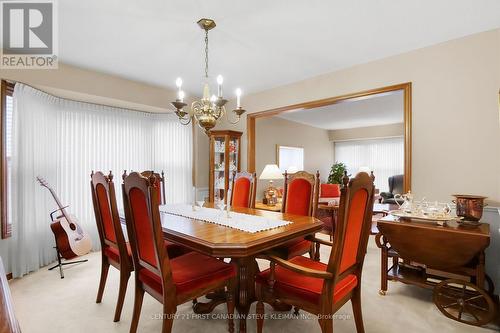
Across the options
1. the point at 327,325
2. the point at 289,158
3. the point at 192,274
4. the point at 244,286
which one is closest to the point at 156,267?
the point at 192,274

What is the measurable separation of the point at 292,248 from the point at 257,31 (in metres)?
1.94

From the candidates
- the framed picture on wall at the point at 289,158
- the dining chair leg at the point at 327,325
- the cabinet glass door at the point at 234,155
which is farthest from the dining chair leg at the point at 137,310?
the framed picture on wall at the point at 289,158

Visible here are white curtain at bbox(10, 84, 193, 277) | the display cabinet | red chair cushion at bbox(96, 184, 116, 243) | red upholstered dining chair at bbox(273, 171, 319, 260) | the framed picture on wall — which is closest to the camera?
red chair cushion at bbox(96, 184, 116, 243)

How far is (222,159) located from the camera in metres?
4.46

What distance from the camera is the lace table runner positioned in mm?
1898

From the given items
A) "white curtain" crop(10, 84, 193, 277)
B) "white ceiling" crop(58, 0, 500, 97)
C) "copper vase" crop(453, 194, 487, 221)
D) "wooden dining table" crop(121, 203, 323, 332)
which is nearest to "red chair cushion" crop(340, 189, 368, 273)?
"wooden dining table" crop(121, 203, 323, 332)

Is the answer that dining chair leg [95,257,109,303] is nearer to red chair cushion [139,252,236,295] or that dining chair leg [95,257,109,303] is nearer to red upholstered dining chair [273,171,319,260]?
red chair cushion [139,252,236,295]

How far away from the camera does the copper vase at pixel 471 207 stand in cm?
212

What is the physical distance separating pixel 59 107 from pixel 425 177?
14.5ft

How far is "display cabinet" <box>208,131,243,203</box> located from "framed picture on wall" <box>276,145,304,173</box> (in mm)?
1725

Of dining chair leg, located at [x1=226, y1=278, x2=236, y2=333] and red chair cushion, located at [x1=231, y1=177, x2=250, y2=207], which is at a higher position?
red chair cushion, located at [x1=231, y1=177, x2=250, y2=207]

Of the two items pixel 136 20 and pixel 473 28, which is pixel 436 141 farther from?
pixel 136 20

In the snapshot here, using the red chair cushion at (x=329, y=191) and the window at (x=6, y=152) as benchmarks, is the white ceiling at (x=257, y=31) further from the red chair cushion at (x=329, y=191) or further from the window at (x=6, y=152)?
the red chair cushion at (x=329, y=191)

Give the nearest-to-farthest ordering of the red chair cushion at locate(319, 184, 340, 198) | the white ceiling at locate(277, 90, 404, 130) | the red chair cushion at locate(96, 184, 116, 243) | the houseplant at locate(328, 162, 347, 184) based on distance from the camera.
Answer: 1. the red chair cushion at locate(96, 184, 116, 243)
2. the white ceiling at locate(277, 90, 404, 130)
3. the red chair cushion at locate(319, 184, 340, 198)
4. the houseplant at locate(328, 162, 347, 184)
